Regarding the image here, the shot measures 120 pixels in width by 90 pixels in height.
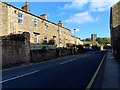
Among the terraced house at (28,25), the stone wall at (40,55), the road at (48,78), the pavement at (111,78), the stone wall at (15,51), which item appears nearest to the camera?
the pavement at (111,78)

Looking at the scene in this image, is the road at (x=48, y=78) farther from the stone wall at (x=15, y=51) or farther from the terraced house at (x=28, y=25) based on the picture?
the terraced house at (x=28, y=25)

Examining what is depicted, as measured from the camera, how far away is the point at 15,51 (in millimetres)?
25672

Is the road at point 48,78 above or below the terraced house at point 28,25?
below

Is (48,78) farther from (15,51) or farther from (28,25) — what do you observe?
(28,25)

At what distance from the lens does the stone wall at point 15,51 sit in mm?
23459

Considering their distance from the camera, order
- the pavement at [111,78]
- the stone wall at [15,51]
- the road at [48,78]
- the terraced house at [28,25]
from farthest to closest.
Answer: the terraced house at [28,25] → the stone wall at [15,51] → the road at [48,78] → the pavement at [111,78]

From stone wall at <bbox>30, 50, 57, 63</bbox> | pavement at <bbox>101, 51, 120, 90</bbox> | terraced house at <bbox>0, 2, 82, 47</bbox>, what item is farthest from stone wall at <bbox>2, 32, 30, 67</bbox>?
pavement at <bbox>101, 51, 120, 90</bbox>

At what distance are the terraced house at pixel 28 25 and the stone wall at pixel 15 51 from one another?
6101mm

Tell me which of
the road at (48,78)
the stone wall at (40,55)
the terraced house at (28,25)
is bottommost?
the road at (48,78)

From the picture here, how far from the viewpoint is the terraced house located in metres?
34.1

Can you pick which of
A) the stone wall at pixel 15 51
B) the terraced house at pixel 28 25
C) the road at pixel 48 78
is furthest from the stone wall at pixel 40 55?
the road at pixel 48 78

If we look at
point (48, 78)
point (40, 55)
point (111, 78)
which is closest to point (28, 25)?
point (40, 55)

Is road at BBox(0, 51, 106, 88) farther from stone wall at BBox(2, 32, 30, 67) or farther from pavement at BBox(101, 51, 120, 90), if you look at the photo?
stone wall at BBox(2, 32, 30, 67)

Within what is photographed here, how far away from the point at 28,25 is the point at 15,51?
14686 mm
